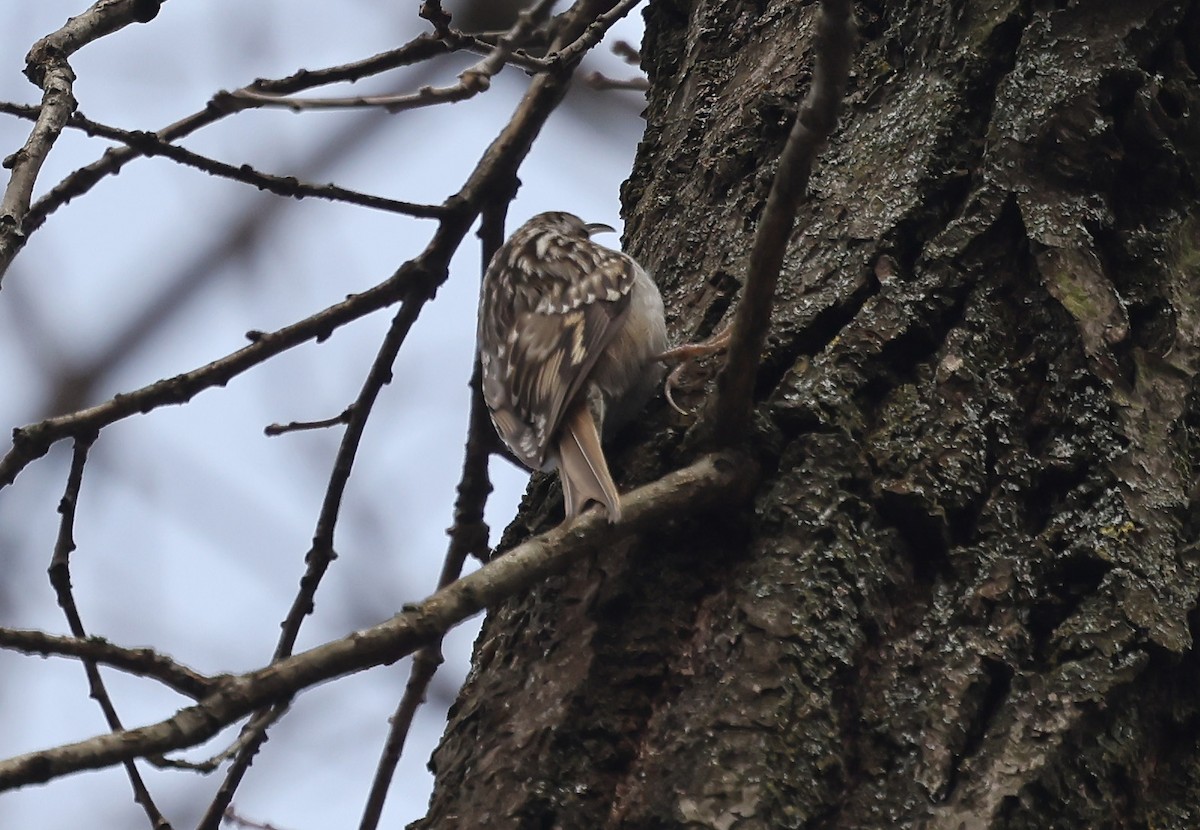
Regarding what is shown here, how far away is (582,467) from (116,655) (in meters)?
0.85

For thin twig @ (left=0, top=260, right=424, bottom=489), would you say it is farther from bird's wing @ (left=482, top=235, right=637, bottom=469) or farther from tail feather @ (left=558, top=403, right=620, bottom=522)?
tail feather @ (left=558, top=403, right=620, bottom=522)

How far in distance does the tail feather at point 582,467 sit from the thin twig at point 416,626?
0.06 metres

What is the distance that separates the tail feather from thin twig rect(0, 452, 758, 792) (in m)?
0.06

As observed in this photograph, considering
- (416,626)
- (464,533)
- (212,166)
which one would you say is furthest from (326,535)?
(416,626)

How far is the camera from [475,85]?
6.42 ft

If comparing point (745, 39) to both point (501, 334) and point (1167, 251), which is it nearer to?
point (501, 334)

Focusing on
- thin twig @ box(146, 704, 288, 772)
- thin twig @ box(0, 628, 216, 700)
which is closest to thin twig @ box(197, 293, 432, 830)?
thin twig @ box(146, 704, 288, 772)

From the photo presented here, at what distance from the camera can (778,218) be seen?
1.50 metres

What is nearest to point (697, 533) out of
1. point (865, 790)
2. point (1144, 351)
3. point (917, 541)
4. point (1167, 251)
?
point (917, 541)

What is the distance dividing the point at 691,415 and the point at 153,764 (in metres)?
0.95

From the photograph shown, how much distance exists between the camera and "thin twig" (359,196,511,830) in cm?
252

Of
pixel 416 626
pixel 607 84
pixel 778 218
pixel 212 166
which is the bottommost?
pixel 416 626

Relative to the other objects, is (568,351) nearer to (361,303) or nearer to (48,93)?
(361,303)

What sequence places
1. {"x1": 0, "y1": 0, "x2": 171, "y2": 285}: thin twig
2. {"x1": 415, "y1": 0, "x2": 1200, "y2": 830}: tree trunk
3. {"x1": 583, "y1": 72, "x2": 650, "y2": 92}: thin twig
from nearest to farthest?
{"x1": 415, "y1": 0, "x2": 1200, "y2": 830}: tree trunk, {"x1": 0, "y1": 0, "x2": 171, "y2": 285}: thin twig, {"x1": 583, "y1": 72, "x2": 650, "y2": 92}: thin twig
